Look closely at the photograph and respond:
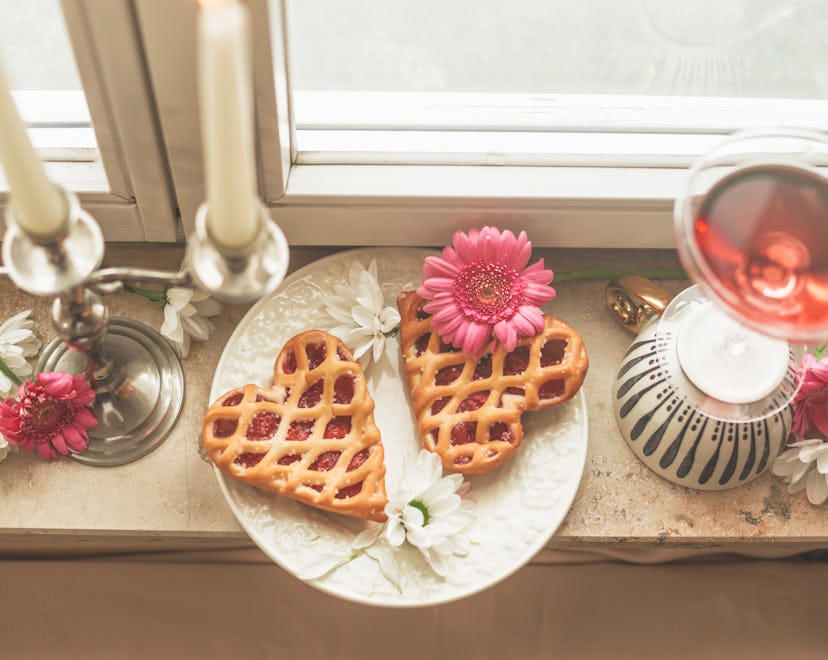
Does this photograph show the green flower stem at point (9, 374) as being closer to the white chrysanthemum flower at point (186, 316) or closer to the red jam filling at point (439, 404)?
the white chrysanthemum flower at point (186, 316)

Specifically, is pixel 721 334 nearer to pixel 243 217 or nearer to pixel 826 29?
pixel 826 29

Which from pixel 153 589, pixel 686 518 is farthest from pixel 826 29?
pixel 153 589

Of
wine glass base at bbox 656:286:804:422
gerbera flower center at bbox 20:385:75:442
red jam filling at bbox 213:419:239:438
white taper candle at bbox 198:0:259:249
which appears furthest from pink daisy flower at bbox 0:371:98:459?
wine glass base at bbox 656:286:804:422

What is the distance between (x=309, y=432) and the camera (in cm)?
63

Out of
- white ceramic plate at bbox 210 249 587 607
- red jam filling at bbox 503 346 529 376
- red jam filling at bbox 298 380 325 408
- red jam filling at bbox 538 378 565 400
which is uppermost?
red jam filling at bbox 503 346 529 376

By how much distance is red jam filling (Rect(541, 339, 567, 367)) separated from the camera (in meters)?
0.64

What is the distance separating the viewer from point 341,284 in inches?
27.1

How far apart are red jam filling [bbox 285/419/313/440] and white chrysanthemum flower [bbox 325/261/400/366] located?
0.06 metres

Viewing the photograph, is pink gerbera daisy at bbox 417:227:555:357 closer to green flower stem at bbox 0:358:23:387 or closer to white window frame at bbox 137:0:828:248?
white window frame at bbox 137:0:828:248

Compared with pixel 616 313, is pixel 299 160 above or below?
above

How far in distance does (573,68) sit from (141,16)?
0.33 meters

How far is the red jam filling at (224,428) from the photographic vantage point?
2.03 feet

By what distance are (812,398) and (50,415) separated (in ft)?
1.85

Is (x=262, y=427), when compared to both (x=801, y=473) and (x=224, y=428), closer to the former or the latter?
(x=224, y=428)
